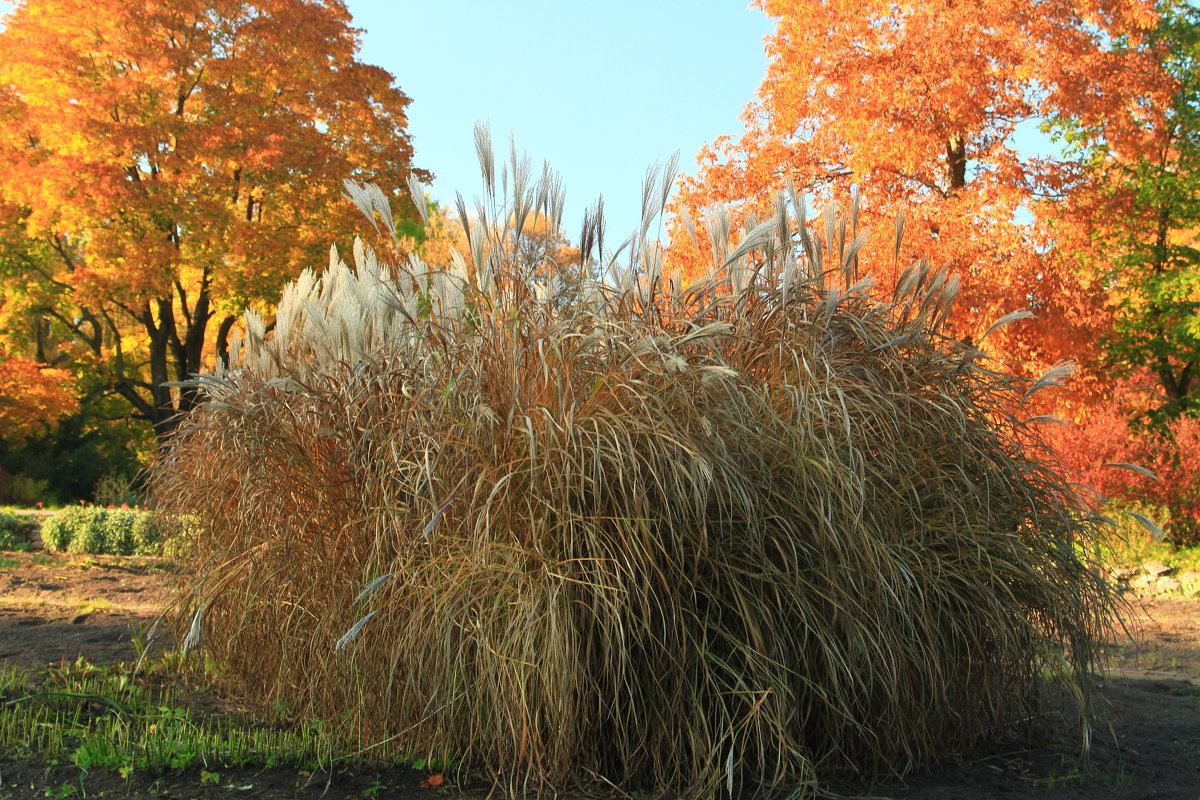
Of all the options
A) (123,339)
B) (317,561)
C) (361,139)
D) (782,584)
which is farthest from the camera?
(123,339)

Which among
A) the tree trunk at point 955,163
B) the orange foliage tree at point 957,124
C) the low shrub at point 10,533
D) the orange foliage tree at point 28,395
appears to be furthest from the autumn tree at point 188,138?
the tree trunk at point 955,163

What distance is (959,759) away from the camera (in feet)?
11.0

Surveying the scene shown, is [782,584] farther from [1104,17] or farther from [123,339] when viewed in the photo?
[123,339]

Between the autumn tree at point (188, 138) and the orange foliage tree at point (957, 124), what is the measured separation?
26.5 ft

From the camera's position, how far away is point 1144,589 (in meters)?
8.77

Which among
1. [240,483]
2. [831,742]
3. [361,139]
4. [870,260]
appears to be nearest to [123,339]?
[361,139]

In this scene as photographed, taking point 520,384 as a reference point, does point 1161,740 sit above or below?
below

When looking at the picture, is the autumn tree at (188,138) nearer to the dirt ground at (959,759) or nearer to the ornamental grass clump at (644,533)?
the dirt ground at (959,759)

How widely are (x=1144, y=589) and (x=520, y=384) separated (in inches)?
318

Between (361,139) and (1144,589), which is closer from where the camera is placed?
(1144,589)

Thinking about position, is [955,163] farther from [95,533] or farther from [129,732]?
[129,732]

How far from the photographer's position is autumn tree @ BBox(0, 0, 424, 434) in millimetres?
16375

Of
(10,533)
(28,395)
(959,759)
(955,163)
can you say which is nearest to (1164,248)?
(955,163)

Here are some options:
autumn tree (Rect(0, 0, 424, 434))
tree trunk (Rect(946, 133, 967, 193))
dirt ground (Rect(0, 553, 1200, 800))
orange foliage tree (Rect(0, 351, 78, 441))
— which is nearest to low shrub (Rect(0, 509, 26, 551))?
dirt ground (Rect(0, 553, 1200, 800))
